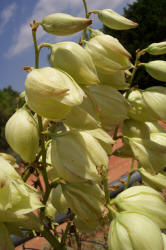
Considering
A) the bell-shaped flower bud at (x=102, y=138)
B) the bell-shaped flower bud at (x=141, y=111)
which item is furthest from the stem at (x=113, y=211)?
the bell-shaped flower bud at (x=141, y=111)

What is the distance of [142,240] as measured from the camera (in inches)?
15.9

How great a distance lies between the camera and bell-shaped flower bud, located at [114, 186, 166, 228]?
0.47m

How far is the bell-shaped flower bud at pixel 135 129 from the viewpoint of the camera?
0.63m

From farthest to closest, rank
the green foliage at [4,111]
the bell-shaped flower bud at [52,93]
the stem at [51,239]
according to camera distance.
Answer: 1. the green foliage at [4,111]
2. the stem at [51,239]
3. the bell-shaped flower bud at [52,93]

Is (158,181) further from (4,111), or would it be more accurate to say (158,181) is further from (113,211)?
(4,111)

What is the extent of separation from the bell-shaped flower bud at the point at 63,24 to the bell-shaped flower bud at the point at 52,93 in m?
0.09

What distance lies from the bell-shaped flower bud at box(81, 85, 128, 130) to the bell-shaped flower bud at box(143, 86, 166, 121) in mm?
95

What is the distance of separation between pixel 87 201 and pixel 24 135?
6.5 inches

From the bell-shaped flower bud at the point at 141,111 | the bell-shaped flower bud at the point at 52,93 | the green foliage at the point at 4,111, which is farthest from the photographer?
the green foliage at the point at 4,111

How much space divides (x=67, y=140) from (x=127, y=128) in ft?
0.79

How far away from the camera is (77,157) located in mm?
429

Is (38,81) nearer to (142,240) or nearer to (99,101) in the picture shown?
(99,101)

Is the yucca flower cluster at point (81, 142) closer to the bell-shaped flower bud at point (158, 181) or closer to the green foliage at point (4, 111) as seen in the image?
the bell-shaped flower bud at point (158, 181)

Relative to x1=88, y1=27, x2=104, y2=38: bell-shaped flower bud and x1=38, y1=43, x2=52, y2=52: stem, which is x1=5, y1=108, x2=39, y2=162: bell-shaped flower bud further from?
x1=88, y1=27, x2=104, y2=38: bell-shaped flower bud
